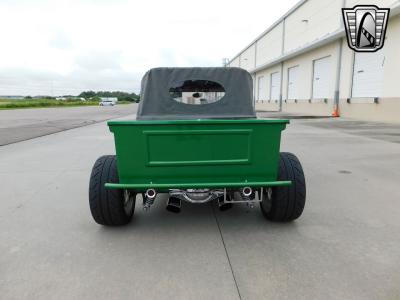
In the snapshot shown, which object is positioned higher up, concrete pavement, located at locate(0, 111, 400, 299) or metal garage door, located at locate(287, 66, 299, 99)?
metal garage door, located at locate(287, 66, 299, 99)

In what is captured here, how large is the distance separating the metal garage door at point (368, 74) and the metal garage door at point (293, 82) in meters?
9.48

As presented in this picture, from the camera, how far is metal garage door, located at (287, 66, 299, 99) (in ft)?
93.4

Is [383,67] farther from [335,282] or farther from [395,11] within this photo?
[335,282]

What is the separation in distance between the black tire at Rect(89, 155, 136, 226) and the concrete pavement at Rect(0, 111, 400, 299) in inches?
6.2

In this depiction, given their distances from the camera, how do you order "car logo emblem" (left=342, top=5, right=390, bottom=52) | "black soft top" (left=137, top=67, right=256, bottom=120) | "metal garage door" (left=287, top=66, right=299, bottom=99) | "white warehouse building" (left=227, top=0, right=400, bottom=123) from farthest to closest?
"metal garage door" (left=287, top=66, right=299, bottom=99), "car logo emblem" (left=342, top=5, right=390, bottom=52), "white warehouse building" (left=227, top=0, right=400, bottom=123), "black soft top" (left=137, top=67, right=256, bottom=120)

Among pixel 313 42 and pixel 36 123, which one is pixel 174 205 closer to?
pixel 36 123

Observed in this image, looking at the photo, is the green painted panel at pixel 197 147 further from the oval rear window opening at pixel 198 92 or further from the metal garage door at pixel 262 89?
the metal garage door at pixel 262 89

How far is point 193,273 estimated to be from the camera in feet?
9.08

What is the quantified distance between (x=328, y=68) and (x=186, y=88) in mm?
20250

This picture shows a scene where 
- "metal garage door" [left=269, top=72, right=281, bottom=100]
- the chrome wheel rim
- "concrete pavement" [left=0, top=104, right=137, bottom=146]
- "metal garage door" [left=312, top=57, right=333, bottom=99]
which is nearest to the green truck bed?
the chrome wheel rim

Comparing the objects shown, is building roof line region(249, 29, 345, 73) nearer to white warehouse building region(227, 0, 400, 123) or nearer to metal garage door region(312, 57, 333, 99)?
white warehouse building region(227, 0, 400, 123)

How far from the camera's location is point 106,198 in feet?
11.6

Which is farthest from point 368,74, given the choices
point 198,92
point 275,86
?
point 275,86

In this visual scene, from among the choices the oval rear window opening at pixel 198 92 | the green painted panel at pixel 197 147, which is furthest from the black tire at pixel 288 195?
the oval rear window opening at pixel 198 92
